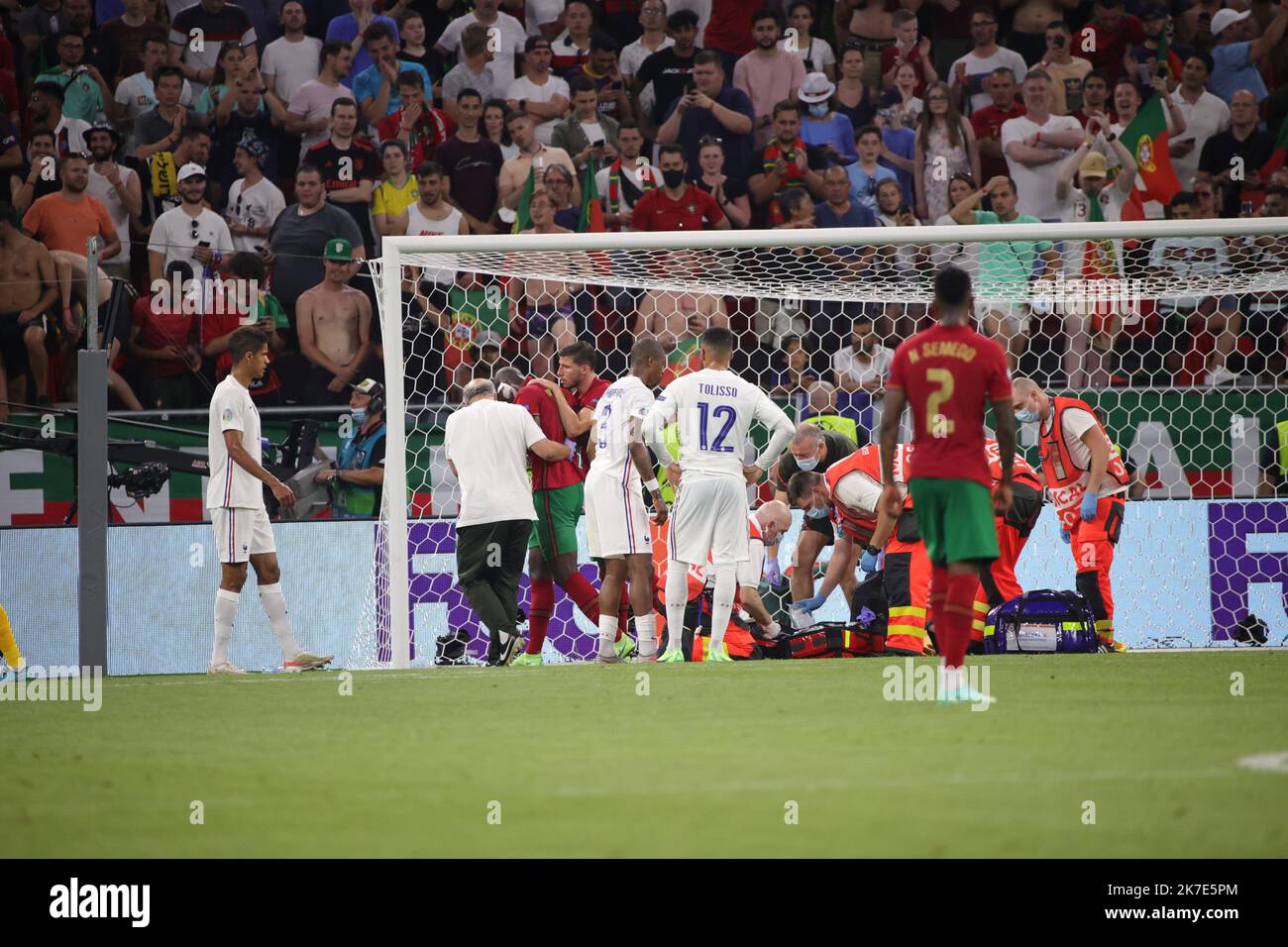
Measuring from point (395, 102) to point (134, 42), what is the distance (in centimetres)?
298

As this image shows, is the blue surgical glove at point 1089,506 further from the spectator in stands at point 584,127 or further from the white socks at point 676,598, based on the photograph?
the spectator in stands at point 584,127

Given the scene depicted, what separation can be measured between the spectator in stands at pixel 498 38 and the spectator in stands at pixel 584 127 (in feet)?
2.82

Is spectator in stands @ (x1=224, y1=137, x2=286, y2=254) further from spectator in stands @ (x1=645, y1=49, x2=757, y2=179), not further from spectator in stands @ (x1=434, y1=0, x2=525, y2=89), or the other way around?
spectator in stands @ (x1=645, y1=49, x2=757, y2=179)

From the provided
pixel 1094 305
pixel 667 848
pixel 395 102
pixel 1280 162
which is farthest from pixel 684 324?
pixel 667 848

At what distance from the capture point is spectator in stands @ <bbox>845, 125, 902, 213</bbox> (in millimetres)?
16203

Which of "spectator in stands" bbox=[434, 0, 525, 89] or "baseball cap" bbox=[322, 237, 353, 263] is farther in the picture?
"spectator in stands" bbox=[434, 0, 525, 89]

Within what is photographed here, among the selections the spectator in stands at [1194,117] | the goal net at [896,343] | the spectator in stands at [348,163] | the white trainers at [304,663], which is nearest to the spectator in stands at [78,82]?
the spectator in stands at [348,163]

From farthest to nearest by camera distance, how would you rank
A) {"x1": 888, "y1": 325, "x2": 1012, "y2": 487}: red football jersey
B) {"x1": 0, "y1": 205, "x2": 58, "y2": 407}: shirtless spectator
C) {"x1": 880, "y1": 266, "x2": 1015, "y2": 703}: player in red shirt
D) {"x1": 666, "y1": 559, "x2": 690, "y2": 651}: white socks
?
{"x1": 0, "y1": 205, "x2": 58, "y2": 407}: shirtless spectator → {"x1": 666, "y1": 559, "x2": 690, "y2": 651}: white socks → {"x1": 888, "y1": 325, "x2": 1012, "y2": 487}: red football jersey → {"x1": 880, "y1": 266, "x2": 1015, "y2": 703}: player in red shirt

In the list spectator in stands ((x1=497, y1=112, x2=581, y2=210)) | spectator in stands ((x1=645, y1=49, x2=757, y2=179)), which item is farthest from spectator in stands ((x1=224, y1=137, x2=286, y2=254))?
spectator in stands ((x1=645, y1=49, x2=757, y2=179))

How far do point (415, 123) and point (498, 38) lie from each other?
1.51 meters

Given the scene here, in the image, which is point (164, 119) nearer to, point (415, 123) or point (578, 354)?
point (415, 123)

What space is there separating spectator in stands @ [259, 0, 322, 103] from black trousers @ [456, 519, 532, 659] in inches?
303

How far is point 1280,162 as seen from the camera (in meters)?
16.2

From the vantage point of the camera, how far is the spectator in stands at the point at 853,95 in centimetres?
1703
